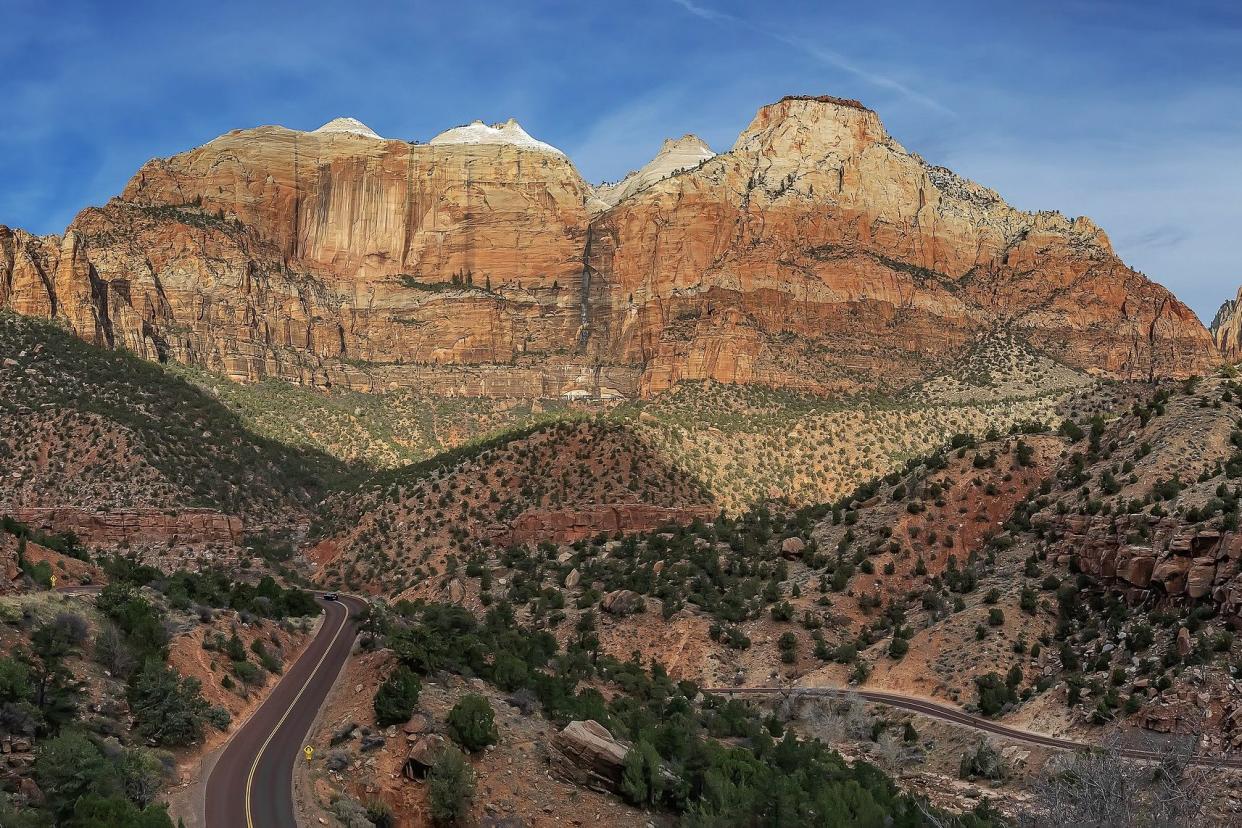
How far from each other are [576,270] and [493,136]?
34.6 meters

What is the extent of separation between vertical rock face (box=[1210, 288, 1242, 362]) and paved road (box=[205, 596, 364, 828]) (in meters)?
134

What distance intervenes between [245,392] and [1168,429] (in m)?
92.9

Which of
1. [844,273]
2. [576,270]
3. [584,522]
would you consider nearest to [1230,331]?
[844,273]

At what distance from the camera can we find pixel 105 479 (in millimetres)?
81625

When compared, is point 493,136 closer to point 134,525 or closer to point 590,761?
point 134,525

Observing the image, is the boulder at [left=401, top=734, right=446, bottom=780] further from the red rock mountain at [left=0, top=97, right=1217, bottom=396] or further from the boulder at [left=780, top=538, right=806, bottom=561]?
the red rock mountain at [left=0, top=97, right=1217, bottom=396]

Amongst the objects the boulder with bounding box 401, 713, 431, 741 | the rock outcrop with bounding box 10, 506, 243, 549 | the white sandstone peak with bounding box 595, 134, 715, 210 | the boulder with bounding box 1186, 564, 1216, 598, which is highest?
the white sandstone peak with bounding box 595, 134, 715, 210

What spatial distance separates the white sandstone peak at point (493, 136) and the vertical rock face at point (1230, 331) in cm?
9960

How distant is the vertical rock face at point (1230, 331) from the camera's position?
148m

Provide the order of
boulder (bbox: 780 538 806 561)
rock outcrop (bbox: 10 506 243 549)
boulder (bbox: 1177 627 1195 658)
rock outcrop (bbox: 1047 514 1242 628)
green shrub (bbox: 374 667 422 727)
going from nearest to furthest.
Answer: green shrub (bbox: 374 667 422 727)
boulder (bbox: 1177 627 1195 658)
rock outcrop (bbox: 1047 514 1242 628)
boulder (bbox: 780 538 806 561)
rock outcrop (bbox: 10 506 243 549)

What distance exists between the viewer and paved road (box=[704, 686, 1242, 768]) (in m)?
33.8

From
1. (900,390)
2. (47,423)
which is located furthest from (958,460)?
(47,423)

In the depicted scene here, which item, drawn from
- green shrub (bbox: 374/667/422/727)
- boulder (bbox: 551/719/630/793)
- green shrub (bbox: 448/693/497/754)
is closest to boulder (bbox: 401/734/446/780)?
green shrub (bbox: 448/693/497/754)

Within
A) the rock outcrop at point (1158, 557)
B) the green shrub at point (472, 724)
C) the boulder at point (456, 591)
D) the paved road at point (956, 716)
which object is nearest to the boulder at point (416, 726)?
the green shrub at point (472, 724)
